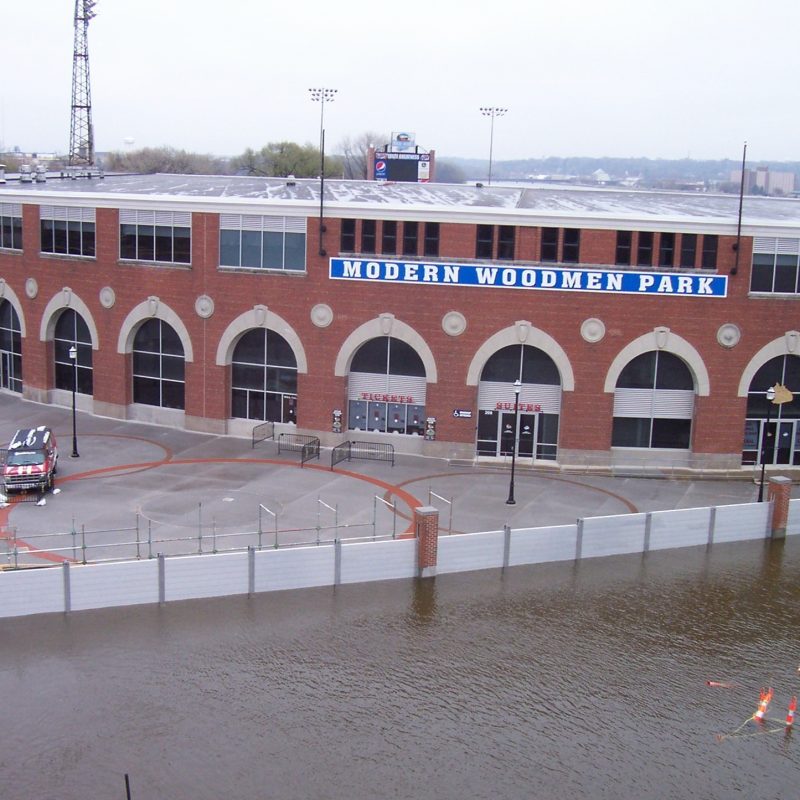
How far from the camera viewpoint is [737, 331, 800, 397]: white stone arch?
44.8 m

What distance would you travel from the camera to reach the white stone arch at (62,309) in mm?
51438

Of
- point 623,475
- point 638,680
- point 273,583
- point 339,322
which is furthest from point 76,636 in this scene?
point 623,475

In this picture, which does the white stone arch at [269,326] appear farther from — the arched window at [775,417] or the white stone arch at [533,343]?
the arched window at [775,417]

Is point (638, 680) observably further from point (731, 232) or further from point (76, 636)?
point (731, 232)

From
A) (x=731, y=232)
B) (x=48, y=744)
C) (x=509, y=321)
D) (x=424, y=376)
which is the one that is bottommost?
(x=48, y=744)

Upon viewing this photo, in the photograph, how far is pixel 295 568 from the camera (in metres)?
31.5

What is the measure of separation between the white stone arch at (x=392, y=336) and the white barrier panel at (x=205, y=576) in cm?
1735

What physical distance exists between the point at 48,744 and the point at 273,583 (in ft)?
31.6

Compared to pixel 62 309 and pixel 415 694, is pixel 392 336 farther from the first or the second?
pixel 415 694

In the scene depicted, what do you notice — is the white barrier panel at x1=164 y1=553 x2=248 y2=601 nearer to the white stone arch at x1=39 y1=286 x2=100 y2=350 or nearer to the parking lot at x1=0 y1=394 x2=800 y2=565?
the parking lot at x1=0 y1=394 x2=800 y2=565

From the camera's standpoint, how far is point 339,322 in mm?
46594

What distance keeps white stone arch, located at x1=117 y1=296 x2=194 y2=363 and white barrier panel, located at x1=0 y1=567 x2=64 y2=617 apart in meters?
21.3

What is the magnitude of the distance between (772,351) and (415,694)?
26.8 meters

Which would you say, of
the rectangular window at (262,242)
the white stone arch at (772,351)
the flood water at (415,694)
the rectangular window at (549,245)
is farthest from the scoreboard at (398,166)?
the flood water at (415,694)
